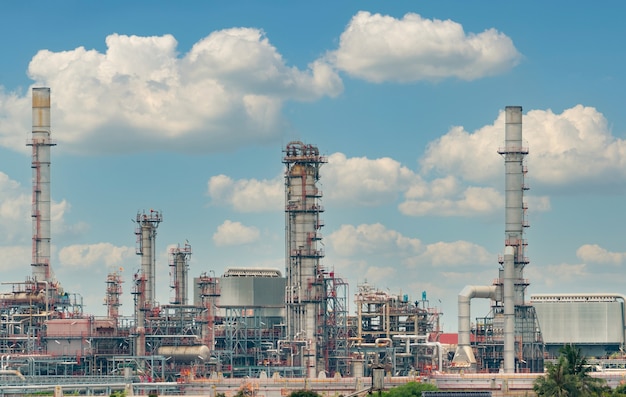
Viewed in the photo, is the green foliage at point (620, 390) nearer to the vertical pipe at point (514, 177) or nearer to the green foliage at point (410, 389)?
the green foliage at point (410, 389)

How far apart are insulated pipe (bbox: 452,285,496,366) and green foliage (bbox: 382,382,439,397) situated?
19898 millimetres

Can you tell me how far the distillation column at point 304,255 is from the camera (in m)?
188

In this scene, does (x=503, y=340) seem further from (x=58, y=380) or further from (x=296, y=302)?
(x=58, y=380)

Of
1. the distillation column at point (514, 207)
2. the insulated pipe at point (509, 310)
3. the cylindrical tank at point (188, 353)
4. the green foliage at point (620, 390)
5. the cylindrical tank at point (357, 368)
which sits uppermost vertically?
the distillation column at point (514, 207)

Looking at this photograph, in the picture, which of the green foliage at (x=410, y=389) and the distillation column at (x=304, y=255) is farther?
the distillation column at (x=304, y=255)

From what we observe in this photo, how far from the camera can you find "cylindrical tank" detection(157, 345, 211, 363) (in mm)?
191500

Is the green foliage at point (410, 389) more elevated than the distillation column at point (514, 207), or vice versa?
the distillation column at point (514, 207)

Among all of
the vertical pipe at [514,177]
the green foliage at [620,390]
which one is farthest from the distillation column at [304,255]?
the green foliage at [620,390]

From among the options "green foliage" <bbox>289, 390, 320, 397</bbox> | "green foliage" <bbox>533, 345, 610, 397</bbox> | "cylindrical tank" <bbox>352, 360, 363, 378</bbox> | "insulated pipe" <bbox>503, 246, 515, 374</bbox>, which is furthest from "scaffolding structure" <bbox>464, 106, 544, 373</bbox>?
"green foliage" <bbox>533, 345, 610, 397</bbox>

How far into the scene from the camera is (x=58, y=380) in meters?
180

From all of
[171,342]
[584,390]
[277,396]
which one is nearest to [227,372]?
[171,342]

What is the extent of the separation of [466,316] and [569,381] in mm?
70882

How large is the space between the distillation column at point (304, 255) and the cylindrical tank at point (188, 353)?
36.1ft

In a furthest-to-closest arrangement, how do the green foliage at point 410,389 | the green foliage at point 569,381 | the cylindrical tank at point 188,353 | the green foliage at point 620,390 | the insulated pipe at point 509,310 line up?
the cylindrical tank at point 188,353 → the insulated pipe at point 509,310 → the green foliage at point 410,389 → the green foliage at point 620,390 → the green foliage at point 569,381
